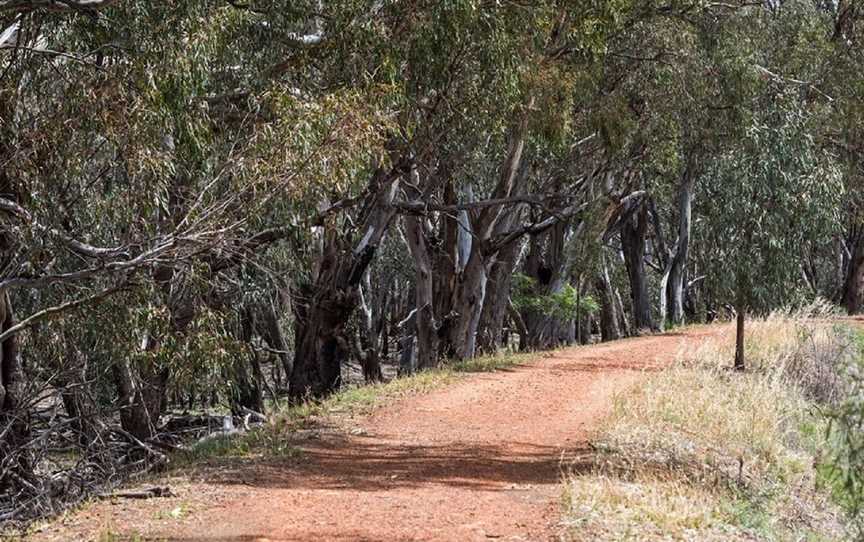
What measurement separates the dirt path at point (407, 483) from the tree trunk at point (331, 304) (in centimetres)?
398

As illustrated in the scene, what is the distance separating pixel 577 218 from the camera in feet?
92.5

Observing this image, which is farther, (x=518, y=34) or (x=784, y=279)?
(x=784, y=279)

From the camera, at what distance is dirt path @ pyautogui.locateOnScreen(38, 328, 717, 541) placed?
27.7 feet

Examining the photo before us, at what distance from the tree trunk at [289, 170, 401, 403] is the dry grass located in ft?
16.4

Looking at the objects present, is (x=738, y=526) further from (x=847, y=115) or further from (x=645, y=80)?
(x=847, y=115)

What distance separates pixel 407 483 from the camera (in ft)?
34.0

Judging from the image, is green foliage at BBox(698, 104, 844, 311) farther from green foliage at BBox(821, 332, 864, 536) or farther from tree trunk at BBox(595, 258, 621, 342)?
tree trunk at BBox(595, 258, 621, 342)

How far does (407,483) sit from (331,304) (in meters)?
9.93

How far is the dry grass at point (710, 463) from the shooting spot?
8.54 metres

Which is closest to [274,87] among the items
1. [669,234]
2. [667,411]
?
[667,411]

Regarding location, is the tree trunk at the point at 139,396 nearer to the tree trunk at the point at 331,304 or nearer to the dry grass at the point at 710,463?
the tree trunk at the point at 331,304

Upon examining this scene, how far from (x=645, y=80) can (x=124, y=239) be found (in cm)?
1200

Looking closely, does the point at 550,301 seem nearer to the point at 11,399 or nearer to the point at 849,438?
the point at 11,399

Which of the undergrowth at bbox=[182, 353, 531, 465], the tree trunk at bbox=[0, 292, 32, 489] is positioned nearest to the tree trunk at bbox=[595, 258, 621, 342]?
the undergrowth at bbox=[182, 353, 531, 465]
